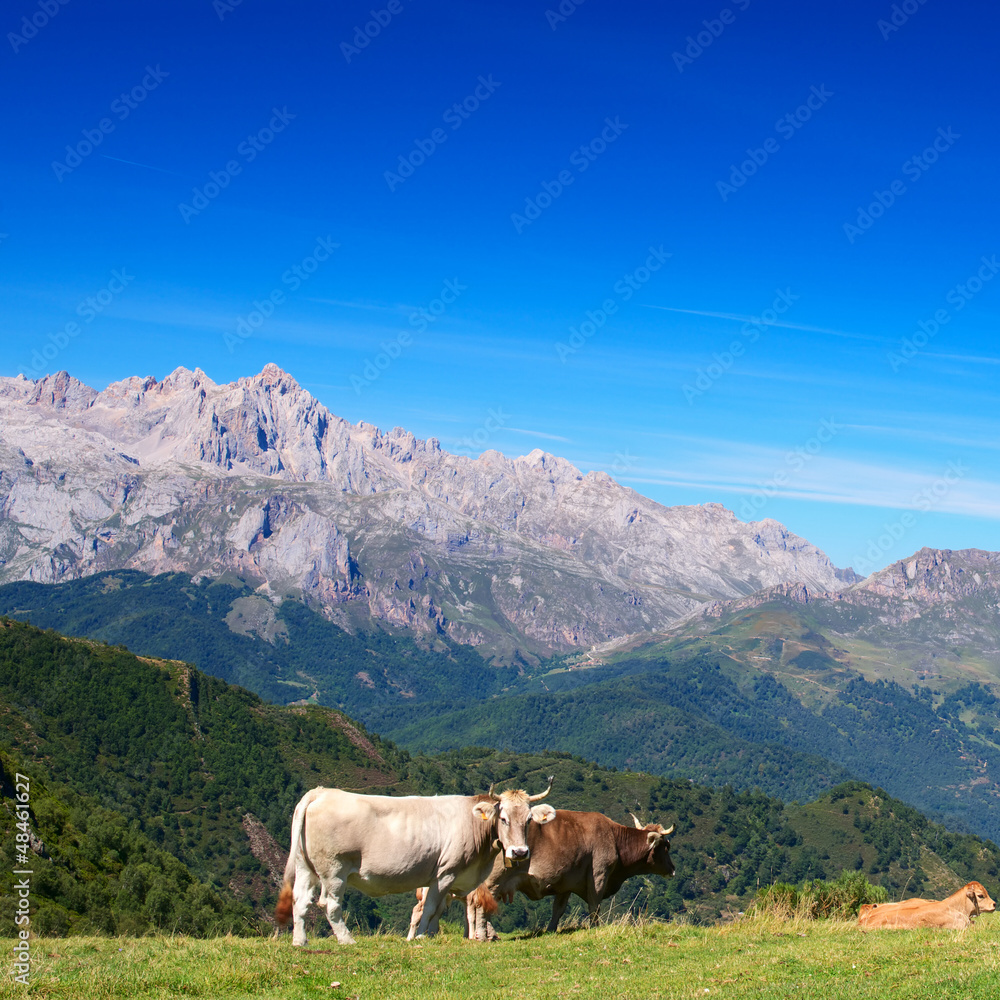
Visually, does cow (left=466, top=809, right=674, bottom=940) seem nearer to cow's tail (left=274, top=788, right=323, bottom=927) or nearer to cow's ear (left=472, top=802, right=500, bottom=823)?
cow's ear (left=472, top=802, right=500, bottom=823)

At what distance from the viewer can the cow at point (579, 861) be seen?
23.0m

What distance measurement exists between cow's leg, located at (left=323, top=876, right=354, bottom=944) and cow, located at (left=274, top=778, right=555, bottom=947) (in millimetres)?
22

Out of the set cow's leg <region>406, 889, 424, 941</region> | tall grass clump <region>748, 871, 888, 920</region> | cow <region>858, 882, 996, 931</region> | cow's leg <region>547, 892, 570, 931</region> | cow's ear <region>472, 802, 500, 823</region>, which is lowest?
tall grass clump <region>748, 871, 888, 920</region>

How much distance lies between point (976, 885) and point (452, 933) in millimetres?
15509

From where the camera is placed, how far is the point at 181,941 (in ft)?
61.4

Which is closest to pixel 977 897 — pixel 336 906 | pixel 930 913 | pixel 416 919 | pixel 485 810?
pixel 930 913

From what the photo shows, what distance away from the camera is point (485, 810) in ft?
70.0

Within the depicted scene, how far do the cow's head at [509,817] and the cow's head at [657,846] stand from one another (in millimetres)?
6052

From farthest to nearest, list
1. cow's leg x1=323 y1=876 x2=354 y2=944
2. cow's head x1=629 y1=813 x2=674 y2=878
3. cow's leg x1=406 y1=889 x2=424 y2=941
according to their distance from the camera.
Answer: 1. cow's head x1=629 y1=813 x2=674 y2=878
2. cow's leg x1=406 y1=889 x2=424 y2=941
3. cow's leg x1=323 y1=876 x2=354 y2=944

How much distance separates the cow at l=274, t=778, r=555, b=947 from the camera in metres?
19.5

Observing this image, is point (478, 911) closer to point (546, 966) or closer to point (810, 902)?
point (546, 966)

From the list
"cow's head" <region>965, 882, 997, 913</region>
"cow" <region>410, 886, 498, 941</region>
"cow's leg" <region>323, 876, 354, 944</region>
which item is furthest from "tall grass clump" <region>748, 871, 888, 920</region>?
"cow's leg" <region>323, 876, 354, 944</region>

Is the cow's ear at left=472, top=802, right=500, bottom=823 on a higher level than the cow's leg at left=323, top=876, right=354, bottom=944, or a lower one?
higher

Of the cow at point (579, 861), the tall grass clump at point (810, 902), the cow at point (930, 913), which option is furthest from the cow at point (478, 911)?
the cow at point (930, 913)
